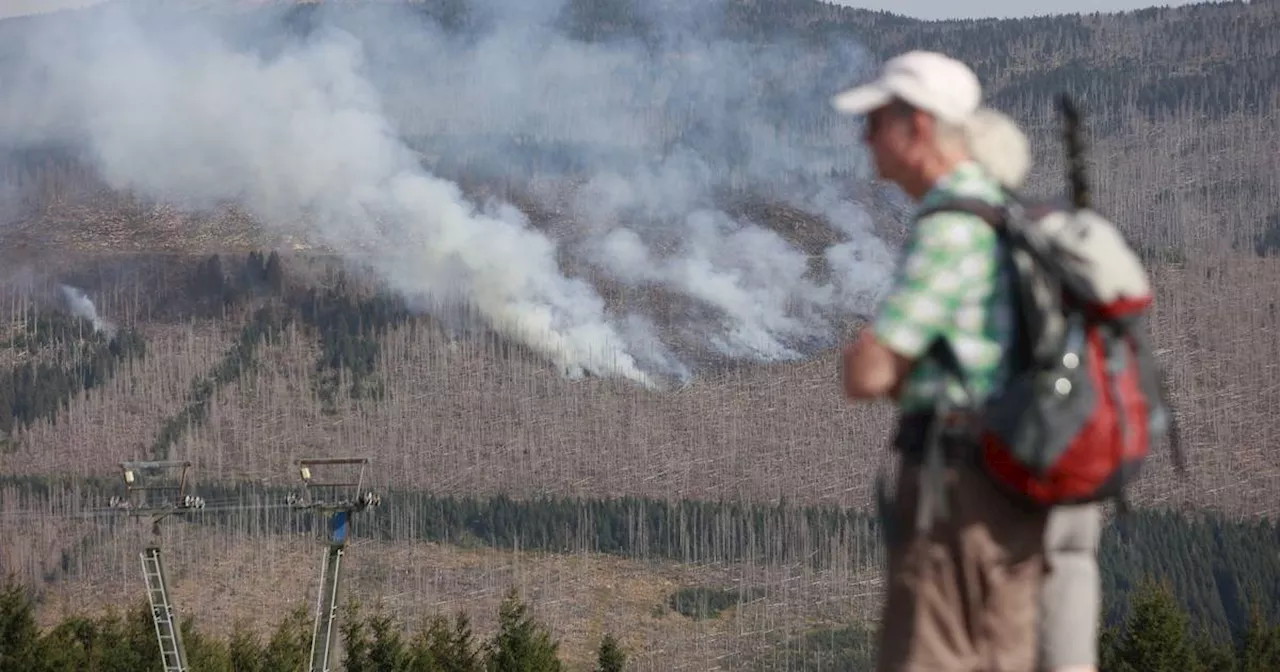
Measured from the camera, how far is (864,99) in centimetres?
649

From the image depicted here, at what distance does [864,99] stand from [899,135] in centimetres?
20

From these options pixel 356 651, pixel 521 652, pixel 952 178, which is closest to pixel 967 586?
pixel 952 178

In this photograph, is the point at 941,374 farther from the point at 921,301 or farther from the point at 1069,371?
the point at 1069,371

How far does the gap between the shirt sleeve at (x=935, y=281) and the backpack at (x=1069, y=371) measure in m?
0.05

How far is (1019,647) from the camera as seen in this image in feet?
21.3

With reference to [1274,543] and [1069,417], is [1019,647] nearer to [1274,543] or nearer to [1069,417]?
[1069,417]

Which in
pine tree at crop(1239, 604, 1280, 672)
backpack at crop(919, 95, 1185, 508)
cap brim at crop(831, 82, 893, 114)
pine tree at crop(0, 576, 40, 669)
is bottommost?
pine tree at crop(1239, 604, 1280, 672)

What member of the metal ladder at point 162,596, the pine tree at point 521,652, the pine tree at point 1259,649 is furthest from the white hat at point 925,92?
the pine tree at point 521,652

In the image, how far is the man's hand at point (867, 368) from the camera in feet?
20.2

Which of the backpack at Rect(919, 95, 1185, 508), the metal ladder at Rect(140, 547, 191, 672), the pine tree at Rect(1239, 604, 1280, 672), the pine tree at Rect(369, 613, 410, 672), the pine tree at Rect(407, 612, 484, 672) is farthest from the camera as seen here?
the pine tree at Rect(369, 613, 410, 672)

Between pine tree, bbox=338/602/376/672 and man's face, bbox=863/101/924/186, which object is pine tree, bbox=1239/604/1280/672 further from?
man's face, bbox=863/101/924/186

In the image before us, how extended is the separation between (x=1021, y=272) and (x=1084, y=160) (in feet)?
2.24

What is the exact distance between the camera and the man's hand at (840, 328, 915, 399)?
6164mm

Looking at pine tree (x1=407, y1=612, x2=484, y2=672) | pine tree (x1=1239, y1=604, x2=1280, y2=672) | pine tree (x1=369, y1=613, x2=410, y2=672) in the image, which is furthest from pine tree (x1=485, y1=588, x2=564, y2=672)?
pine tree (x1=1239, y1=604, x2=1280, y2=672)
